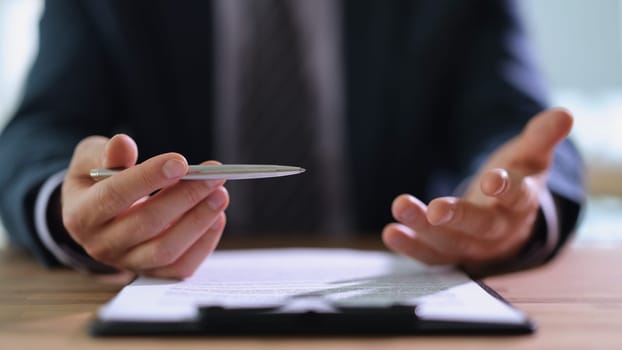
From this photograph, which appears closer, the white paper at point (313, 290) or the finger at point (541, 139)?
the white paper at point (313, 290)

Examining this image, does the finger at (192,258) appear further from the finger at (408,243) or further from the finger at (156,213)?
the finger at (408,243)

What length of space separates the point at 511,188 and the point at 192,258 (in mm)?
254

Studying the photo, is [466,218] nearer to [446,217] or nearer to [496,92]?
[446,217]

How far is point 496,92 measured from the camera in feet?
2.93

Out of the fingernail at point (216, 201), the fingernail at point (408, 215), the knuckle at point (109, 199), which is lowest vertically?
the fingernail at point (408, 215)

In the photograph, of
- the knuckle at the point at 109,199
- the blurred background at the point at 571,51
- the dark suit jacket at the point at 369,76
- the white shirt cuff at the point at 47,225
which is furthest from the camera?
the blurred background at the point at 571,51

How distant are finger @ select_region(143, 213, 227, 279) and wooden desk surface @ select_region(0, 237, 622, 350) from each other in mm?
41

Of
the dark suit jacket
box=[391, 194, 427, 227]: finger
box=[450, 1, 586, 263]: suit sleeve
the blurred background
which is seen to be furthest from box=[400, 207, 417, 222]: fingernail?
the blurred background

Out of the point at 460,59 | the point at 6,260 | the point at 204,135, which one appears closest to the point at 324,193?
the point at 204,135

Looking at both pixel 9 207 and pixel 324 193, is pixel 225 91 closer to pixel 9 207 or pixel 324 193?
pixel 324 193

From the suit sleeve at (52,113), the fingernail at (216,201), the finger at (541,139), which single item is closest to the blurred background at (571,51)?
the suit sleeve at (52,113)

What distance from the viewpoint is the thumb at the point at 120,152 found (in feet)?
1.43

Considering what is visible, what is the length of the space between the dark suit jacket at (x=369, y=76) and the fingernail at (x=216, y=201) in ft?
1.63

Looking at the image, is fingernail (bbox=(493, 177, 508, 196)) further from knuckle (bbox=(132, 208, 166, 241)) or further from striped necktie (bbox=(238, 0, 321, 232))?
striped necktie (bbox=(238, 0, 321, 232))
